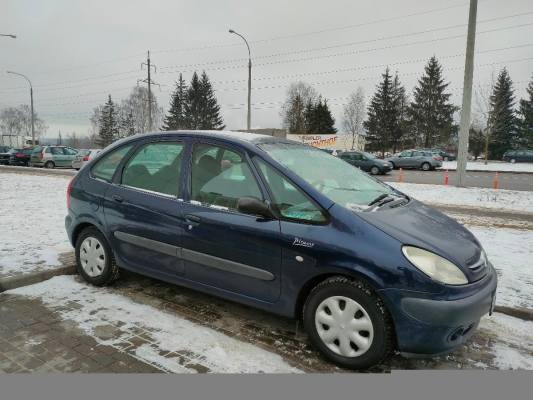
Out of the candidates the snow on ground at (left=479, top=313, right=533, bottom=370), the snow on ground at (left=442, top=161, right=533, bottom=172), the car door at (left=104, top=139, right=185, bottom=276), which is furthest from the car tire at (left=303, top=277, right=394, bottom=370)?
the snow on ground at (left=442, top=161, right=533, bottom=172)

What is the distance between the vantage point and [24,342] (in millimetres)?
3137

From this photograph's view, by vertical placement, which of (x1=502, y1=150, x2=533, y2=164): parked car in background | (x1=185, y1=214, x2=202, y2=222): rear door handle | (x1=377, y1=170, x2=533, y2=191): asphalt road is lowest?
(x1=377, y1=170, x2=533, y2=191): asphalt road

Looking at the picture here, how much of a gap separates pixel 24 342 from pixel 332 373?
7.89 feet

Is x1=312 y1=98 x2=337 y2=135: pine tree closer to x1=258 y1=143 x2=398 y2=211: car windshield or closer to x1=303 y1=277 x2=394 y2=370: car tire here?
x1=258 y1=143 x2=398 y2=211: car windshield

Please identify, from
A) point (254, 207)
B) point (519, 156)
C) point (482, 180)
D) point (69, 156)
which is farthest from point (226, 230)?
point (519, 156)

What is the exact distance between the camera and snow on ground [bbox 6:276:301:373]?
2875mm

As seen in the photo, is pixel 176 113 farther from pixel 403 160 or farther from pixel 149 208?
pixel 149 208

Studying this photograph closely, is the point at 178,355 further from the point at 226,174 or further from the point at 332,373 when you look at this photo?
the point at 226,174

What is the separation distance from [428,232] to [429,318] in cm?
66

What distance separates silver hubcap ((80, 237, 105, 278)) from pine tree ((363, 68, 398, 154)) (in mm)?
54986

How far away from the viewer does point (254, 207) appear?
10.0 ft

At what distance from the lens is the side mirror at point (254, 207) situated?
10.0 feet

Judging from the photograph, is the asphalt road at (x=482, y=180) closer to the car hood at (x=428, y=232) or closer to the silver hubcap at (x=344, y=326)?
the car hood at (x=428, y=232)

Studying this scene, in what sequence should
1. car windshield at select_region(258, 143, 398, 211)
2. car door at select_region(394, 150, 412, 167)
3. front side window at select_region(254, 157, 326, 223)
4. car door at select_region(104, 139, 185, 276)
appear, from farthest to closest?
car door at select_region(394, 150, 412, 167), car door at select_region(104, 139, 185, 276), car windshield at select_region(258, 143, 398, 211), front side window at select_region(254, 157, 326, 223)
